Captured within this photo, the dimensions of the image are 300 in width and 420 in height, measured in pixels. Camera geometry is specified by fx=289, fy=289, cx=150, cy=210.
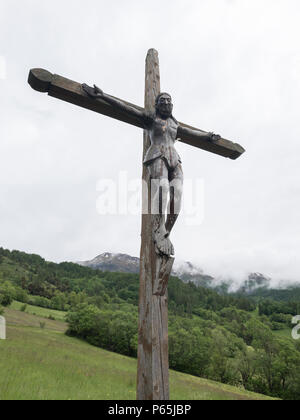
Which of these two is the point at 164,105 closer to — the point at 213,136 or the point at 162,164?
the point at 162,164

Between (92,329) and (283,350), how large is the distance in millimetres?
36753

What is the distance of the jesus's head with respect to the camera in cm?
378

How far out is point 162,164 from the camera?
11.4 feet

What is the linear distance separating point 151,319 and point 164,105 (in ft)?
8.61

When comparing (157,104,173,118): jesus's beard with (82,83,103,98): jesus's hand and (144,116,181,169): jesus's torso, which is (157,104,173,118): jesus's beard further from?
(82,83,103,98): jesus's hand

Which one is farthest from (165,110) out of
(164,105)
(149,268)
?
(149,268)

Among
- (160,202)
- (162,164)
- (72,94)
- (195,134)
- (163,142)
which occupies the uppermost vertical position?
(72,94)

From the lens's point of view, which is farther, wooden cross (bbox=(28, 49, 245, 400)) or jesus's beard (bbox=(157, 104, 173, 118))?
jesus's beard (bbox=(157, 104, 173, 118))

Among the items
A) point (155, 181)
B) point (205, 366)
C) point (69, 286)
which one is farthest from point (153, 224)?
point (69, 286)

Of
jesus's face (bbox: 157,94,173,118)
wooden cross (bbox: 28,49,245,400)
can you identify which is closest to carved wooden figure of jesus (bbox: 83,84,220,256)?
jesus's face (bbox: 157,94,173,118)

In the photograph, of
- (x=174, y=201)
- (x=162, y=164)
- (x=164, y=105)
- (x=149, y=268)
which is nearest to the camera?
(x=149, y=268)
